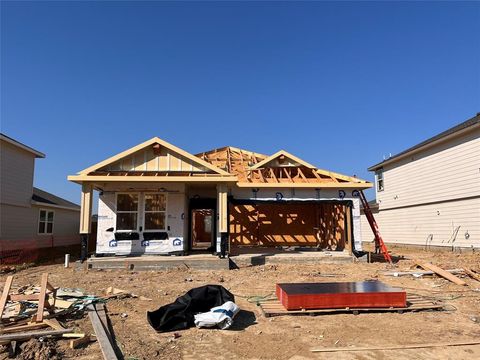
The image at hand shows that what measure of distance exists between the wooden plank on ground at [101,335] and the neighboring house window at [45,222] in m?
15.3

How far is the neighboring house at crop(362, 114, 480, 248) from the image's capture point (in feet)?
59.0

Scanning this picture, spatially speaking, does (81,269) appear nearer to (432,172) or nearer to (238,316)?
(238,316)

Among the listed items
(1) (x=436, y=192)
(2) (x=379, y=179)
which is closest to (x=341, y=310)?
(1) (x=436, y=192)

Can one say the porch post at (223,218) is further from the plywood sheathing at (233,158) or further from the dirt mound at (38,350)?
the dirt mound at (38,350)

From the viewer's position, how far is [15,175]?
63.0 feet

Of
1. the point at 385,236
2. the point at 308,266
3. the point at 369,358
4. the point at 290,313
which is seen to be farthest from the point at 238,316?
the point at 385,236

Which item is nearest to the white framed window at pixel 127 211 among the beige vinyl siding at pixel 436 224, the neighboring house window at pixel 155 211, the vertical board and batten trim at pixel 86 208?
the neighboring house window at pixel 155 211

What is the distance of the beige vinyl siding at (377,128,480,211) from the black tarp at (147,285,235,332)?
49.2 feet

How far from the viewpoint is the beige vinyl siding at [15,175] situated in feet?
59.7

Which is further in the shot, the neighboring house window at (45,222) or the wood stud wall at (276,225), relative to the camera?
the wood stud wall at (276,225)

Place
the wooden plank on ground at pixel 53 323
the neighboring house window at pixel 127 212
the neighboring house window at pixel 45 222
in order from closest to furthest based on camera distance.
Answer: the wooden plank on ground at pixel 53 323 < the neighboring house window at pixel 127 212 < the neighboring house window at pixel 45 222

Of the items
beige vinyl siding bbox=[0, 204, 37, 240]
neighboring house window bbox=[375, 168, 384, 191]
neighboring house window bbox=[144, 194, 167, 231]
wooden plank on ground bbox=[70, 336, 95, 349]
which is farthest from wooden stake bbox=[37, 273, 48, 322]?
neighboring house window bbox=[375, 168, 384, 191]

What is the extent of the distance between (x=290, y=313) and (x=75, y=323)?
437 centimetres

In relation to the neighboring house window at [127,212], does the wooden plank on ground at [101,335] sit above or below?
below
